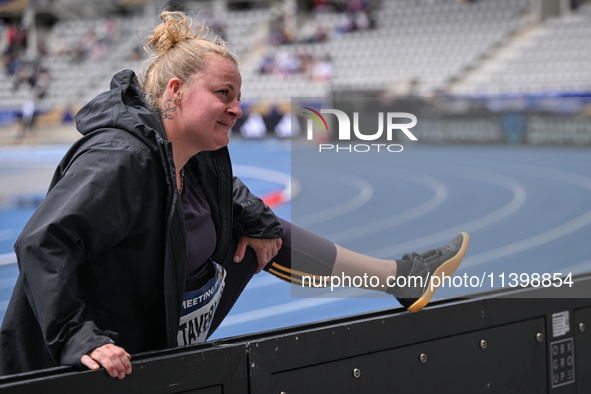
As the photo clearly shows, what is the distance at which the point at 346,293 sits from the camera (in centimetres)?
404

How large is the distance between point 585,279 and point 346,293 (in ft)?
7.68

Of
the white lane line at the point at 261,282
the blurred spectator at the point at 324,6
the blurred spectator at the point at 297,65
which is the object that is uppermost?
the blurred spectator at the point at 324,6

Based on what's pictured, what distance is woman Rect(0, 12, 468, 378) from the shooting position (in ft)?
4.21

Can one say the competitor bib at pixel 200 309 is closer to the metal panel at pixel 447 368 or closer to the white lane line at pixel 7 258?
the metal panel at pixel 447 368

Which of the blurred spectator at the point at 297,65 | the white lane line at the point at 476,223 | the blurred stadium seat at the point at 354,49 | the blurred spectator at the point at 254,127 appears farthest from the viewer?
the blurred spectator at the point at 297,65

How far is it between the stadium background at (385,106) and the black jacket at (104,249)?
1.60ft

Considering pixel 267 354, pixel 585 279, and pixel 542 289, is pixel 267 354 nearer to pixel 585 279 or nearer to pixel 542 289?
pixel 542 289

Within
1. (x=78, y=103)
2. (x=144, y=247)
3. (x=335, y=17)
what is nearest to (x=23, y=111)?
(x=78, y=103)

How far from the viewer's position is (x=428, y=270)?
78.0 inches

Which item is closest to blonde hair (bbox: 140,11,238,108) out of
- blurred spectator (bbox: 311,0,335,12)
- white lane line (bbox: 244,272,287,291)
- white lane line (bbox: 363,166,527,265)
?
white lane line (bbox: 363,166,527,265)

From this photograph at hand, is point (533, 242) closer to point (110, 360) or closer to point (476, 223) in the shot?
point (476, 223)

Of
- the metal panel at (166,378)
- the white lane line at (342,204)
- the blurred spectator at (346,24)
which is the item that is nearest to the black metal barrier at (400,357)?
the metal panel at (166,378)

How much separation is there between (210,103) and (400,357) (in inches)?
31.8

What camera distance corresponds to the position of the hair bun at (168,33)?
67.0 inches
